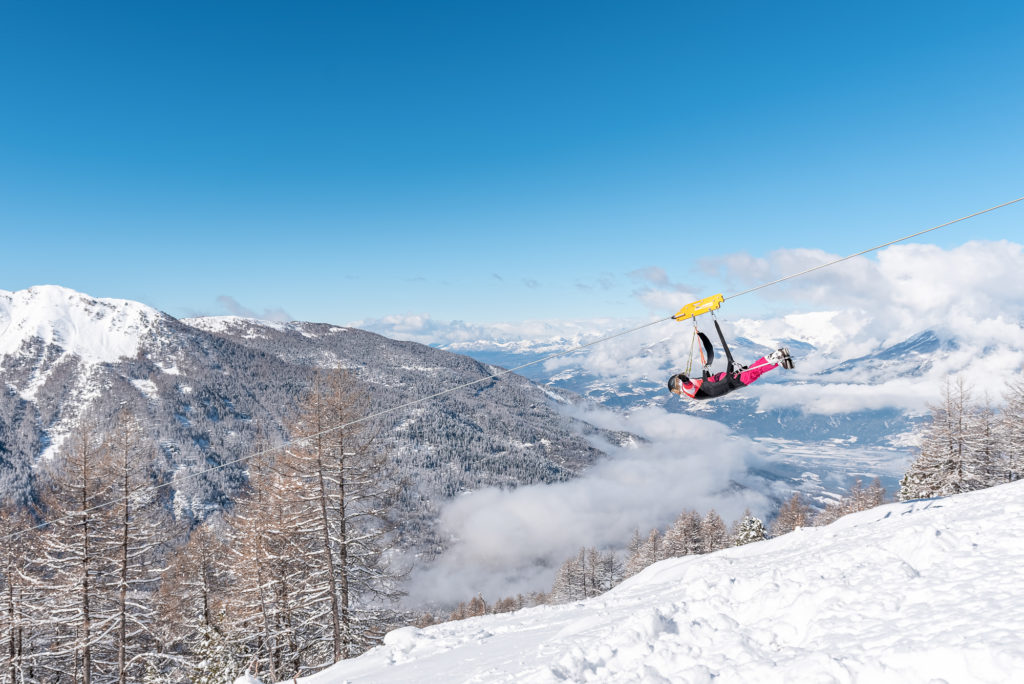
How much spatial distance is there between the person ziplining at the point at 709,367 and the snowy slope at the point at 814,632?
4.18 meters

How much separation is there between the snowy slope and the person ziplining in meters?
4.18

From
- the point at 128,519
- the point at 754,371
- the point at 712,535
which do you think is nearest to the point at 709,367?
the point at 754,371

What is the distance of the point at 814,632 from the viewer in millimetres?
6875

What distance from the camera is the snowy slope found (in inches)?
205

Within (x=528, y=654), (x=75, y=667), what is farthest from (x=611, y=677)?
(x=75, y=667)

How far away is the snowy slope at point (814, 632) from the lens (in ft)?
17.1

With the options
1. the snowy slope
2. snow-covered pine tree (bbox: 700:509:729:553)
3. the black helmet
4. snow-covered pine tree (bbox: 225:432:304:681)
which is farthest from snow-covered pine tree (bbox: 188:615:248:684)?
snow-covered pine tree (bbox: 700:509:729:553)

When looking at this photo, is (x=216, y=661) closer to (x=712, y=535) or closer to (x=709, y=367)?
(x=709, y=367)

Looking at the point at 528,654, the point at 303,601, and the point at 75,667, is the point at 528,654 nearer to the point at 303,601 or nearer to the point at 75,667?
the point at 303,601

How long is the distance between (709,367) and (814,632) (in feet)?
20.1

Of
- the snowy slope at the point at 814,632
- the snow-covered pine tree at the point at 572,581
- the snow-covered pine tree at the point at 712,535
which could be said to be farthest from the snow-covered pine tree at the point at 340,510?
the snow-covered pine tree at the point at 572,581

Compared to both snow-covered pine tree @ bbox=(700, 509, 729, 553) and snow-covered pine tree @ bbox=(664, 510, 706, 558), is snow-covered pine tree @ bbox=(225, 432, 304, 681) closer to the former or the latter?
snow-covered pine tree @ bbox=(664, 510, 706, 558)

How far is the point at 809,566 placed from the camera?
988 centimetres

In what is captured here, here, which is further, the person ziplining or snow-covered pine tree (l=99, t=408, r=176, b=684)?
snow-covered pine tree (l=99, t=408, r=176, b=684)
